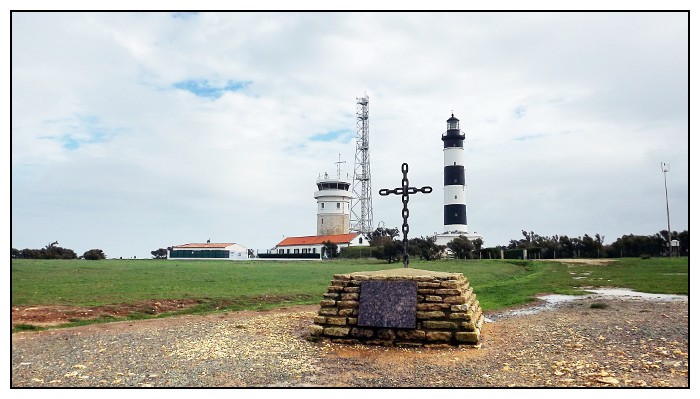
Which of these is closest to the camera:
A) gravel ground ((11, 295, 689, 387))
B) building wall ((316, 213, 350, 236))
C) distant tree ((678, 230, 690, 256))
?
gravel ground ((11, 295, 689, 387))

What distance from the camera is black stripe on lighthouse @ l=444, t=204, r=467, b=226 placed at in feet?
216

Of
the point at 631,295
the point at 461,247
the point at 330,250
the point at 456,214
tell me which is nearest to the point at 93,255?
the point at 330,250

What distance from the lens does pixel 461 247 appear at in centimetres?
6059

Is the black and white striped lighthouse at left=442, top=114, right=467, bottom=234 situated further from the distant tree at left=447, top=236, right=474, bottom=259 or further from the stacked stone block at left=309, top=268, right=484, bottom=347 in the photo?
the stacked stone block at left=309, top=268, right=484, bottom=347

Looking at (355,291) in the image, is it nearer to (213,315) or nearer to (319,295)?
(213,315)

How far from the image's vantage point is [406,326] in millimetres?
10031

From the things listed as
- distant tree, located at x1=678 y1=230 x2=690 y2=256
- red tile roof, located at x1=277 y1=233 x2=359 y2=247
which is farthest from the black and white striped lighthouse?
distant tree, located at x1=678 y1=230 x2=690 y2=256

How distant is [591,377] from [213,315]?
10165 mm

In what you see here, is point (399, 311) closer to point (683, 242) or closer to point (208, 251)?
point (683, 242)

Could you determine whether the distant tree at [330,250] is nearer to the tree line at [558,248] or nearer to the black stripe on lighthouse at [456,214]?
the tree line at [558,248]

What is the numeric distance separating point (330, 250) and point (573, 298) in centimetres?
5397

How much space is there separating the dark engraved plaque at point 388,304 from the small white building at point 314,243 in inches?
2426

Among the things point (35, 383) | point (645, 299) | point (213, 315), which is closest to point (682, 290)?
point (645, 299)

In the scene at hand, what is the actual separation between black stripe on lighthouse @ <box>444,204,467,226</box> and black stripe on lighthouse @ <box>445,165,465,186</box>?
108 inches
